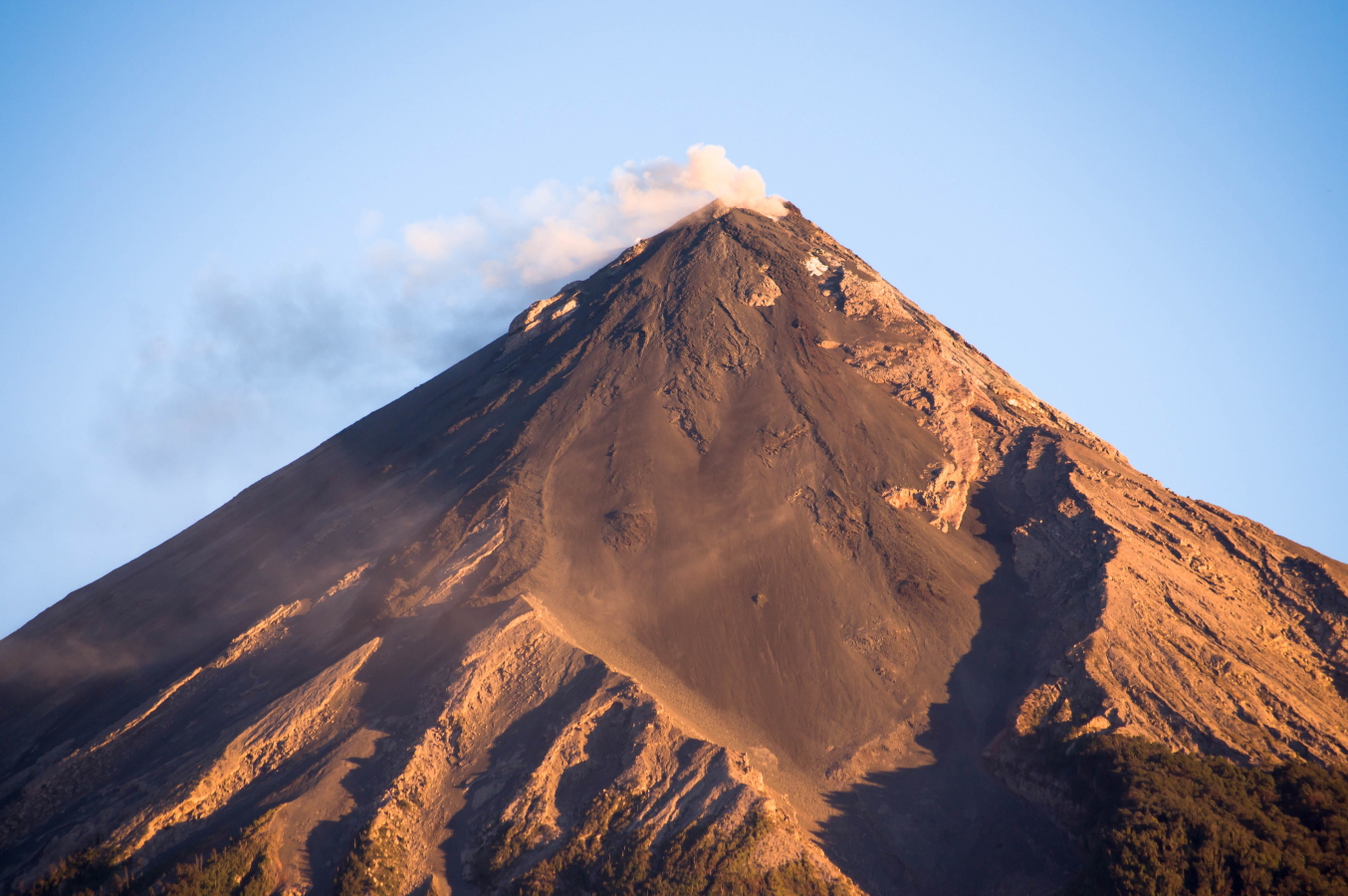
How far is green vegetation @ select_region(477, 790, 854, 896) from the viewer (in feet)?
146

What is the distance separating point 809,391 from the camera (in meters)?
75.8

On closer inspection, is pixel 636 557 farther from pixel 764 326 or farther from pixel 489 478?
pixel 764 326

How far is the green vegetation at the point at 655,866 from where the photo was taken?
44438 millimetres

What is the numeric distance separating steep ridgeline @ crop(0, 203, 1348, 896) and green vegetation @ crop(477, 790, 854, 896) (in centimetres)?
18

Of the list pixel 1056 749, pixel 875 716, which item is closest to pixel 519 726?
pixel 875 716

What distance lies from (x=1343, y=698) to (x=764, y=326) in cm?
4724

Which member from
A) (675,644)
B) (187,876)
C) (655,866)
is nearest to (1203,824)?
(655,866)

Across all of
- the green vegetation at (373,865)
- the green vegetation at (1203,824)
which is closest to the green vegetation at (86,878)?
the green vegetation at (373,865)

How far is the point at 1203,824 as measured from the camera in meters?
44.2

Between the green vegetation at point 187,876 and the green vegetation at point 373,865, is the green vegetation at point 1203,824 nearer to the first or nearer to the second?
the green vegetation at point 373,865

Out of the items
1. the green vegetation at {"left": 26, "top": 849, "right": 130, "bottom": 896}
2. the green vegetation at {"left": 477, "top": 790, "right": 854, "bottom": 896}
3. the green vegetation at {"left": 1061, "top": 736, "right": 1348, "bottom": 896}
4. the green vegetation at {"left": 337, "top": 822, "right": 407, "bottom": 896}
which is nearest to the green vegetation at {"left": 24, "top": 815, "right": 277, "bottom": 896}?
the green vegetation at {"left": 26, "top": 849, "right": 130, "bottom": 896}

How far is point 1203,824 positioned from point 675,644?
93.1 feet

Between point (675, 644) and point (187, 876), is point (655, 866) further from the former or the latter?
point (187, 876)

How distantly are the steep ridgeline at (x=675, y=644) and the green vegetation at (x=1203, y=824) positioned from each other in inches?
86.5
